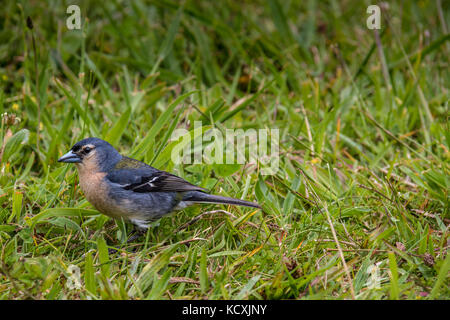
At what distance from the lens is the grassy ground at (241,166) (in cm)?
299

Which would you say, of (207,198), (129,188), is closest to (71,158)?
(129,188)

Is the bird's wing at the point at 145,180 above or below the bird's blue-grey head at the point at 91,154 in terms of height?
below

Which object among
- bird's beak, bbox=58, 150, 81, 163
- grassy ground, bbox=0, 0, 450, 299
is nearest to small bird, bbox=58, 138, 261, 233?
bird's beak, bbox=58, 150, 81, 163

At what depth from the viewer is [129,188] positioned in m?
3.56

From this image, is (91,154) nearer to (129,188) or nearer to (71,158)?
(71,158)

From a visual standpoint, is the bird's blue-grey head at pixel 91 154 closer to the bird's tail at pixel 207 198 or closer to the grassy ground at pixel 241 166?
the grassy ground at pixel 241 166

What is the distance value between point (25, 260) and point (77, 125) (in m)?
1.87

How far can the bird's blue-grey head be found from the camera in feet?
11.7

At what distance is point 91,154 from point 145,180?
0.41 metres

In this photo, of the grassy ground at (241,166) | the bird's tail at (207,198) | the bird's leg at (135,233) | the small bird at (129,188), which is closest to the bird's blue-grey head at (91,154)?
the small bird at (129,188)

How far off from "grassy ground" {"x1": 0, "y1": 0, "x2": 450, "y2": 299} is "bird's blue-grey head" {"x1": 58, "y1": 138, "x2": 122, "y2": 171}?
0.98 feet

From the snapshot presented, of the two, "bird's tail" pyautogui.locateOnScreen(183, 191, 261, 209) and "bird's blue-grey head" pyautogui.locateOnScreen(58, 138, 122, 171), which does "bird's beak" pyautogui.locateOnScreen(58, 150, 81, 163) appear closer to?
"bird's blue-grey head" pyautogui.locateOnScreen(58, 138, 122, 171)

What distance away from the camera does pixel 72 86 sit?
17.1ft
